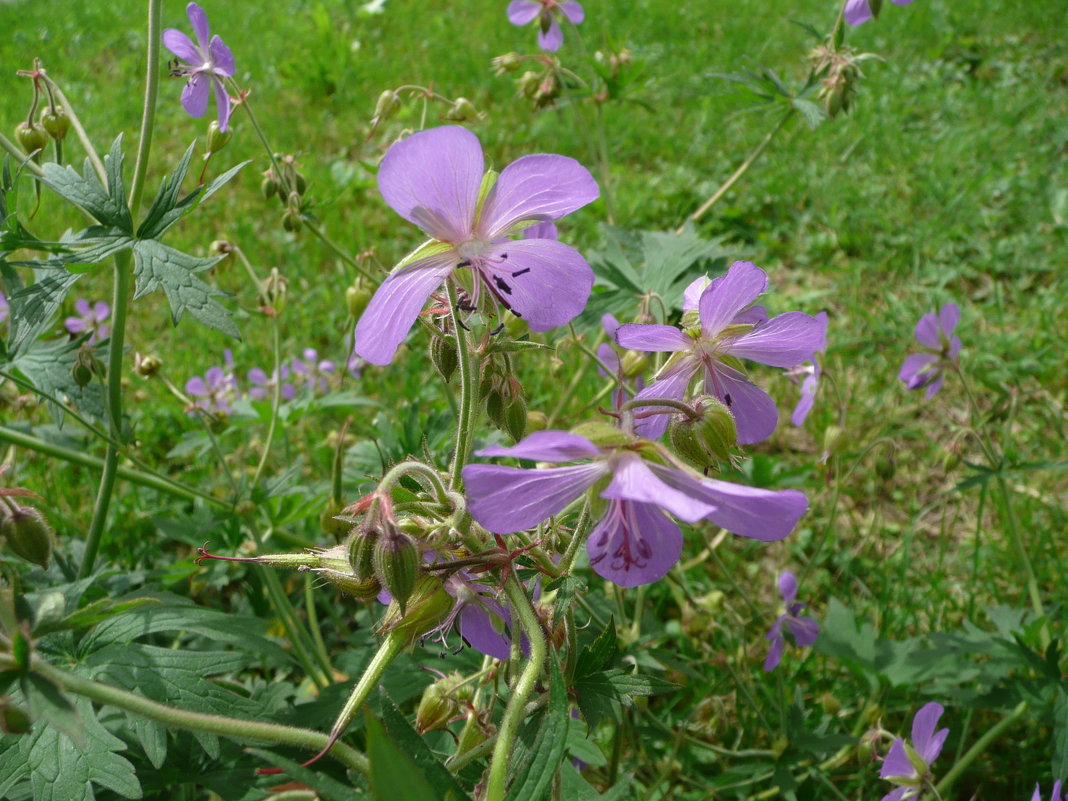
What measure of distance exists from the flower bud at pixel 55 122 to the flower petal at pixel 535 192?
3.87ft

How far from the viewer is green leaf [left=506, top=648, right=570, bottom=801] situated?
2.32ft

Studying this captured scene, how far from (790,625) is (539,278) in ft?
3.99

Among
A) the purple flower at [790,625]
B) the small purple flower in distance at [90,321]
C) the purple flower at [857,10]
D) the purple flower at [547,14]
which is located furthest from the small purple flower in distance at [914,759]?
the small purple flower in distance at [90,321]

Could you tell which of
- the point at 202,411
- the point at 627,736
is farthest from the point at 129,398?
the point at 627,736

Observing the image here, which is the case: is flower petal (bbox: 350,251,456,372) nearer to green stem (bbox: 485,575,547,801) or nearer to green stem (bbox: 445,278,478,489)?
green stem (bbox: 445,278,478,489)

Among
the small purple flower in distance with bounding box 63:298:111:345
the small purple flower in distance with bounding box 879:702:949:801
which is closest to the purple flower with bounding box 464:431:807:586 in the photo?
the small purple flower in distance with bounding box 879:702:949:801

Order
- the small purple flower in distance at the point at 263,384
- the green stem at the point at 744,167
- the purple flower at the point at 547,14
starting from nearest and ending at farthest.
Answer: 1. the green stem at the point at 744,167
2. the purple flower at the point at 547,14
3. the small purple flower in distance at the point at 263,384

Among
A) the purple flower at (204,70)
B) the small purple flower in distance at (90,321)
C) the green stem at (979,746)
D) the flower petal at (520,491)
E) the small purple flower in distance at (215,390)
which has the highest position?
the purple flower at (204,70)

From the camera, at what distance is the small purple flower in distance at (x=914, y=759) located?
1366 millimetres

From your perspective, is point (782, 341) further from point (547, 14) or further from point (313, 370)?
point (313, 370)

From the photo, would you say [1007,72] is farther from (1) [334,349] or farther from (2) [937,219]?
(1) [334,349]

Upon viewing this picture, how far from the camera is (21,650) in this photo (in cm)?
68

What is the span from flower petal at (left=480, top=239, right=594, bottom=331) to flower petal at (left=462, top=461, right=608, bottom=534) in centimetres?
21

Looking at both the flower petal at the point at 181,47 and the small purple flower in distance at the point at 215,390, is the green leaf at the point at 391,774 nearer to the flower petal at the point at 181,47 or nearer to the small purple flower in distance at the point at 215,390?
the flower petal at the point at 181,47
